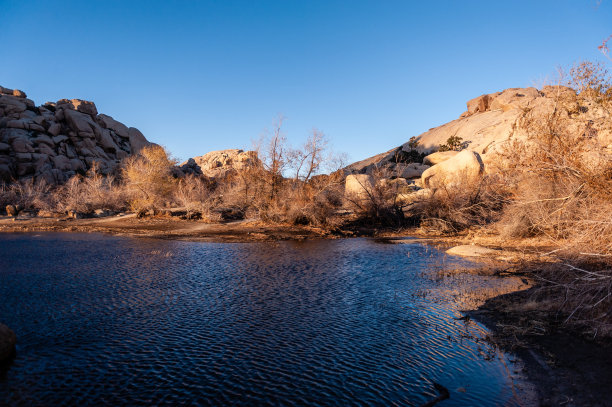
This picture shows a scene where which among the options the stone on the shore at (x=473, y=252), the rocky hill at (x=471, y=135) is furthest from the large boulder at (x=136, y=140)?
the stone on the shore at (x=473, y=252)

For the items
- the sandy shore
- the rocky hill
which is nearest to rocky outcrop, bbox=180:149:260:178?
the sandy shore

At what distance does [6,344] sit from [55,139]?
154ft

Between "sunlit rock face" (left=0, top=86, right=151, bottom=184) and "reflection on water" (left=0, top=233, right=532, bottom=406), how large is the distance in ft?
116

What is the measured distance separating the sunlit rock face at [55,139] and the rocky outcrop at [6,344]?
1499 inches

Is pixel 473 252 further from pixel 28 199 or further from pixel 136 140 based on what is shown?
pixel 136 140

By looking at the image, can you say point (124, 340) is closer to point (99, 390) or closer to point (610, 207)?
point (99, 390)

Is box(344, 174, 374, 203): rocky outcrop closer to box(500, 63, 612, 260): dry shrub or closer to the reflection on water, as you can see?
box(500, 63, 612, 260): dry shrub

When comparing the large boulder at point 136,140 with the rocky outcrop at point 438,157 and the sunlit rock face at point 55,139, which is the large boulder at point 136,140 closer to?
the sunlit rock face at point 55,139

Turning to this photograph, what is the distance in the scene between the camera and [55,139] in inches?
1726

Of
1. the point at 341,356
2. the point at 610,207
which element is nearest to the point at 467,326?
the point at 341,356

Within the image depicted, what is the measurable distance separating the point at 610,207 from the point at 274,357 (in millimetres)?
6497

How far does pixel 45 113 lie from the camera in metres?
46.7

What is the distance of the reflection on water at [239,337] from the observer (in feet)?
13.3

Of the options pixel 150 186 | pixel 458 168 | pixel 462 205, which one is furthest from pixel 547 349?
pixel 150 186
